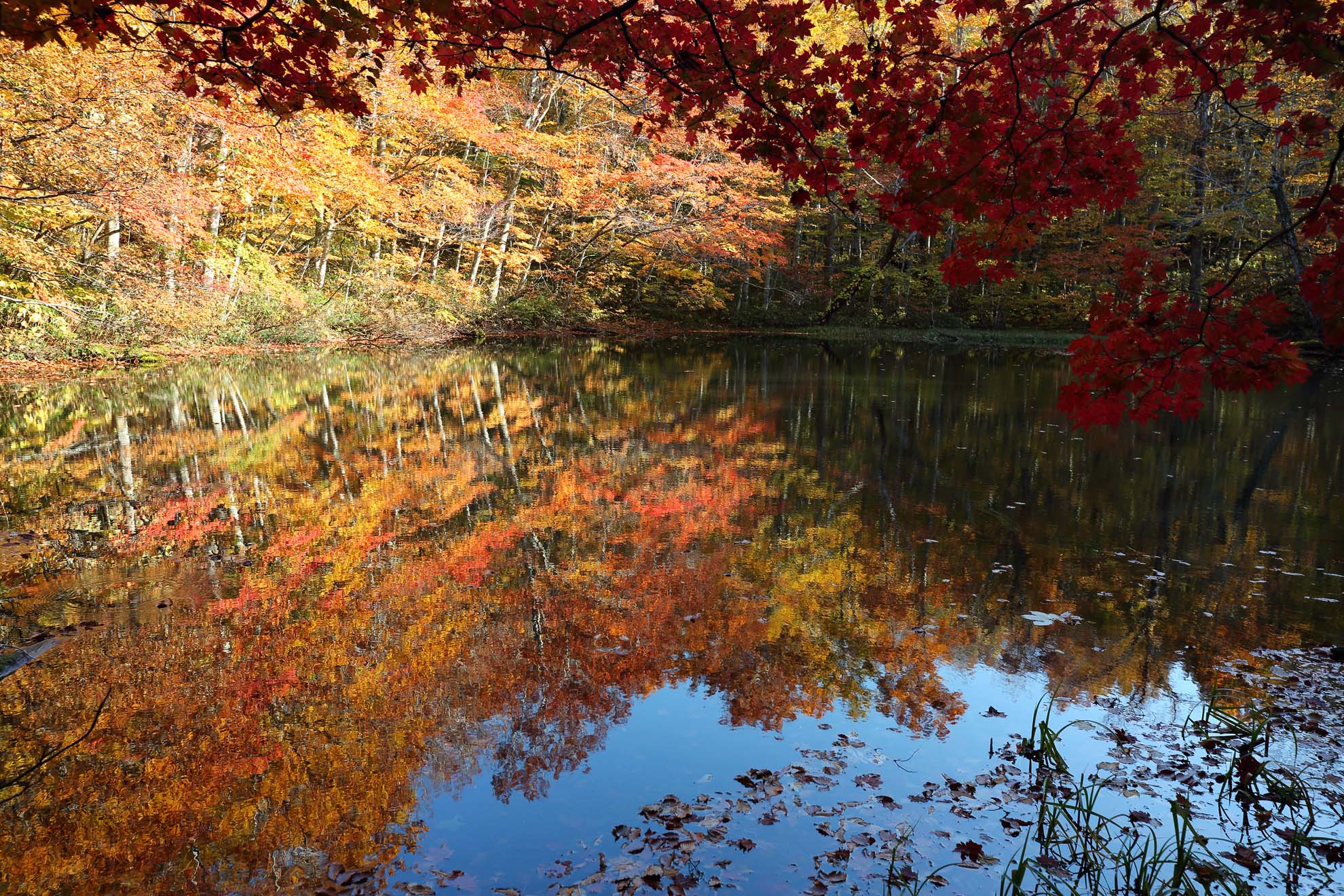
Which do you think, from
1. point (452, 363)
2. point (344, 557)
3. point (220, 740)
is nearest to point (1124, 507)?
point (344, 557)

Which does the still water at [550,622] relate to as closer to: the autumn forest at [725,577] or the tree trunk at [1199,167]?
the autumn forest at [725,577]

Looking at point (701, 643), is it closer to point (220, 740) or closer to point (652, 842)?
point (652, 842)

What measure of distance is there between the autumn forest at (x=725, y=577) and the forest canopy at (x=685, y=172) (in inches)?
2.5

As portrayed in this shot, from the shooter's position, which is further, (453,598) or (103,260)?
(103,260)

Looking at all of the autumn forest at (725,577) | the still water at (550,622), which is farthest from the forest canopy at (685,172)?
the still water at (550,622)

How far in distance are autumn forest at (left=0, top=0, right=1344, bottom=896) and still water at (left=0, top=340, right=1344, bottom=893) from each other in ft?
0.09

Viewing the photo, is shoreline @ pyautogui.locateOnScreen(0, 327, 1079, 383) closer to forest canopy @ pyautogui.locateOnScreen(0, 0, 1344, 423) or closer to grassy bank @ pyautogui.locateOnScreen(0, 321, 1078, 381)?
grassy bank @ pyautogui.locateOnScreen(0, 321, 1078, 381)

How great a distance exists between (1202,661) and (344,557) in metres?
5.41

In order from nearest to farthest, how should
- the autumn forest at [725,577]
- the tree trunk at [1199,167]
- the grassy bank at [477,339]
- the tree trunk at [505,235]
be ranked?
the autumn forest at [725,577]
the grassy bank at [477,339]
the tree trunk at [1199,167]
the tree trunk at [505,235]

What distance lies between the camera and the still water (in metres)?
2.93

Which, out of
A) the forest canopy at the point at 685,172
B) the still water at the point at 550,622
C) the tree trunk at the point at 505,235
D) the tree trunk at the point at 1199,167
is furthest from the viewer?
the tree trunk at the point at 505,235

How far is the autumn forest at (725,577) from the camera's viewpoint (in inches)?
110

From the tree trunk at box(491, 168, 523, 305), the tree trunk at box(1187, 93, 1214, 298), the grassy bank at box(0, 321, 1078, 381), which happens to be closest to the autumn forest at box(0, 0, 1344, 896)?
the grassy bank at box(0, 321, 1078, 381)

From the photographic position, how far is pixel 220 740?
338 centimetres
